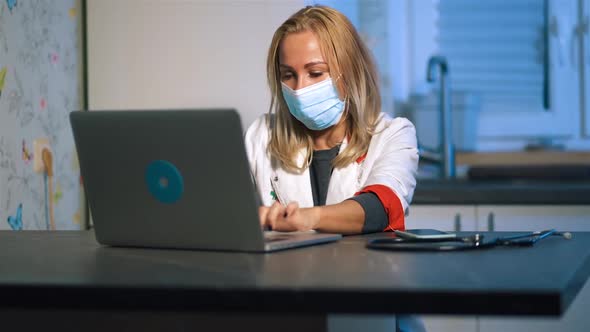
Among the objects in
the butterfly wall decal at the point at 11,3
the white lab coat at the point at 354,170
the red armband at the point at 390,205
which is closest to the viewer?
the red armband at the point at 390,205

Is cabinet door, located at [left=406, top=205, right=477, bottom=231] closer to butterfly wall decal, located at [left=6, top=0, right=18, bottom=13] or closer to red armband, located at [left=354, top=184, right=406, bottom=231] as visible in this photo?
red armband, located at [left=354, top=184, right=406, bottom=231]

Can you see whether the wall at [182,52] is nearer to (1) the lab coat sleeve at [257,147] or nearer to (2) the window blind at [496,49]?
(1) the lab coat sleeve at [257,147]

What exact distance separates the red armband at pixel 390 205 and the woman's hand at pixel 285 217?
22 cm

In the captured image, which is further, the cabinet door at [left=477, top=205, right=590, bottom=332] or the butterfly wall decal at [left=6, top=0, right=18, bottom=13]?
the cabinet door at [left=477, top=205, right=590, bottom=332]

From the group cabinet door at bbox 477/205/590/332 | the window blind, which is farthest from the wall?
the window blind

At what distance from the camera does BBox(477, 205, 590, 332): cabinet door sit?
2.39 meters

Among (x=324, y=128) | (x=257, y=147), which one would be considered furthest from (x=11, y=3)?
(x=324, y=128)

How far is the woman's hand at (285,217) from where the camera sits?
140 cm

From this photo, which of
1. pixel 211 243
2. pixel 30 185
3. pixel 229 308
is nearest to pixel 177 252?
pixel 211 243

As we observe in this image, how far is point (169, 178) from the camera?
1.16m

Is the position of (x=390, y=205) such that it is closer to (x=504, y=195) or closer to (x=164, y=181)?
(x=164, y=181)

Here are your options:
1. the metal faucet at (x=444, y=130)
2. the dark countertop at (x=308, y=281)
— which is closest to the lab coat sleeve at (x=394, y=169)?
the dark countertop at (x=308, y=281)

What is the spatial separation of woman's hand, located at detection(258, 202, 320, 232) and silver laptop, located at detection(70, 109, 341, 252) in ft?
→ 0.32

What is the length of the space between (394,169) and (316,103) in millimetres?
229
